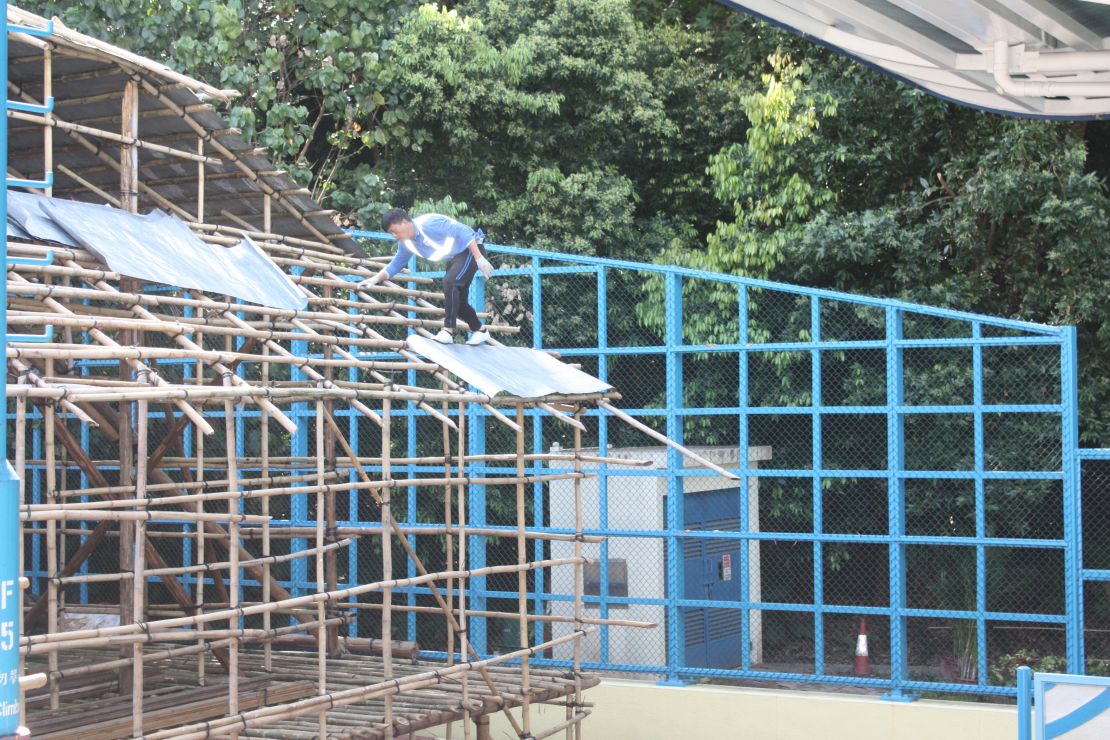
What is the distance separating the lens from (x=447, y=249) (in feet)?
32.5

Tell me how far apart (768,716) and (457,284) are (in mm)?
4419

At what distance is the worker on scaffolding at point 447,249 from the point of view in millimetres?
9695

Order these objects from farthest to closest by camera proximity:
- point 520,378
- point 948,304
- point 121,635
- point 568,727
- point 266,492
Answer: point 948,304, point 568,727, point 520,378, point 266,492, point 121,635

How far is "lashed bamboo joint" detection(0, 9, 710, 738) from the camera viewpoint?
7.43m

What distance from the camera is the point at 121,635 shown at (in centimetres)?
708

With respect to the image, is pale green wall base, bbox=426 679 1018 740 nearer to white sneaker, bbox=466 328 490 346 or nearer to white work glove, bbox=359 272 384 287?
white sneaker, bbox=466 328 490 346

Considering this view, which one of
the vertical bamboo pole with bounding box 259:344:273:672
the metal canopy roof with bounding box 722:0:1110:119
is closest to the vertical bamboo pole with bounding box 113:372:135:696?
the vertical bamboo pole with bounding box 259:344:273:672

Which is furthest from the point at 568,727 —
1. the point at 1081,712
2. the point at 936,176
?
the point at 936,176

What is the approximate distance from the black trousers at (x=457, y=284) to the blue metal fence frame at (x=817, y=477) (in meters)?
1.16

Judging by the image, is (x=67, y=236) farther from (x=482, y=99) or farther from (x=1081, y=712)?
(x=482, y=99)

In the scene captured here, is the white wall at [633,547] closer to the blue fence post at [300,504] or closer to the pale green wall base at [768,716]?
the pale green wall base at [768,716]

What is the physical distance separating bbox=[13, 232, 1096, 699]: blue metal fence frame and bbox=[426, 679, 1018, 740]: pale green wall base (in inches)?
7.5

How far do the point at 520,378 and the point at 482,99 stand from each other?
6550 millimetres

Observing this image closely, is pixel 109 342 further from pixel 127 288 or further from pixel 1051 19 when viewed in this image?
pixel 1051 19
